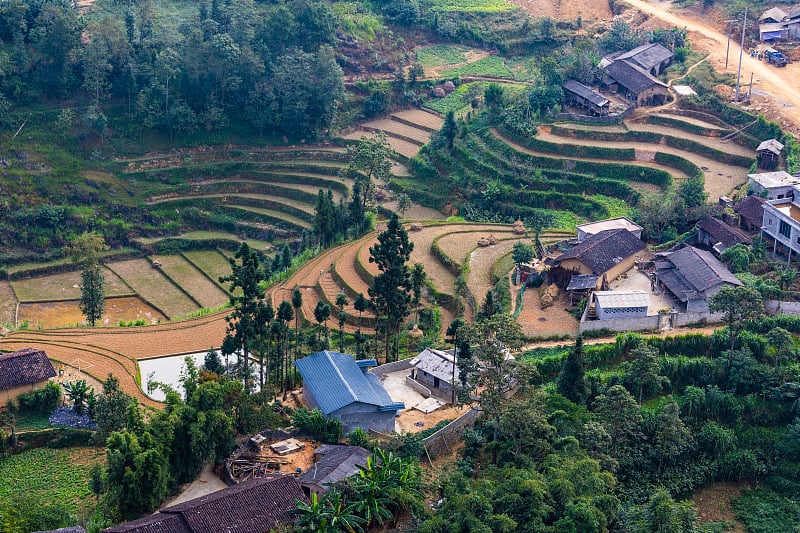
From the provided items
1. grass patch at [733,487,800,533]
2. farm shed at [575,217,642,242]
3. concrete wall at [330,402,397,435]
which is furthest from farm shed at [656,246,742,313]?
concrete wall at [330,402,397,435]

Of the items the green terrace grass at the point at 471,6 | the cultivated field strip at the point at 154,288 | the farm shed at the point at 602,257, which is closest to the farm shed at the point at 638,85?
the green terrace grass at the point at 471,6

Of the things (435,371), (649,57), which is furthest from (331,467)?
(649,57)

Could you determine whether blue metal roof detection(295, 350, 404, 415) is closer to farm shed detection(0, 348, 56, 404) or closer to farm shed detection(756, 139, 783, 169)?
farm shed detection(0, 348, 56, 404)

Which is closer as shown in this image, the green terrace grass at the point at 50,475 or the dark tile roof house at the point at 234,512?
the dark tile roof house at the point at 234,512

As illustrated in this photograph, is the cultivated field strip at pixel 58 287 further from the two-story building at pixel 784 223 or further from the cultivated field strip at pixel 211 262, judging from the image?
the two-story building at pixel 784 223

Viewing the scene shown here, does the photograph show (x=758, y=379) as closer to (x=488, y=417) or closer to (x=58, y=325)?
(x=488, y=417)

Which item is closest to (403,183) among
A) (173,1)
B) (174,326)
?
(174,326)
